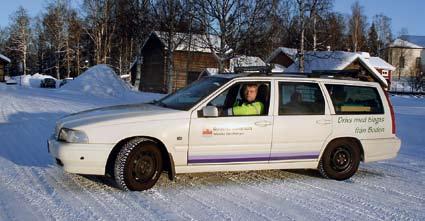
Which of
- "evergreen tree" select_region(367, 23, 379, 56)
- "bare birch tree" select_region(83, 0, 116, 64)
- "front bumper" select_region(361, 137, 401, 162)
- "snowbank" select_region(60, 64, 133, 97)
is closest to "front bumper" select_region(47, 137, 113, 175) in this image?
"front bumper" select_region(361, 137, 401, 162)

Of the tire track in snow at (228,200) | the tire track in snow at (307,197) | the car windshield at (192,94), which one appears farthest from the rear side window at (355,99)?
the tire track in snow at (228,200)

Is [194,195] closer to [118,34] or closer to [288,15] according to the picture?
[288,15]

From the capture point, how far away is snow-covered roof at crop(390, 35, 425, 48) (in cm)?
9231

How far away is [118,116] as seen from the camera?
637cm

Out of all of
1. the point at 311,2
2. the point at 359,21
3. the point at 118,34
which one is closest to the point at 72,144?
the point at 311,2

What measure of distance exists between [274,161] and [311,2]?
89.9ft

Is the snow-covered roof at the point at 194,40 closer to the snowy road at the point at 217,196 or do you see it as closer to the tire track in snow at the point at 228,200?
the snowy road at the point at 217,196

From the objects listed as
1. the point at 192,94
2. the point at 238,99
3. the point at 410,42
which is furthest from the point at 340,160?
the point at 410,42

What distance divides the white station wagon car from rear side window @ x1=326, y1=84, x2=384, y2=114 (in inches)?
0.6

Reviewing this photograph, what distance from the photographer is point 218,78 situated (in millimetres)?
7281

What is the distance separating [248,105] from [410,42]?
98.6m

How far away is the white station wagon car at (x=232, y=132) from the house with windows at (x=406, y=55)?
8621cm

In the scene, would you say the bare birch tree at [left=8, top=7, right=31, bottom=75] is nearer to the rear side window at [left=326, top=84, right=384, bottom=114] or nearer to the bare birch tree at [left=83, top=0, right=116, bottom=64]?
the bare birch tree at [left=83, top=0, right=116, bottom=64]

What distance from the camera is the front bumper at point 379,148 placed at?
25.2 ft
